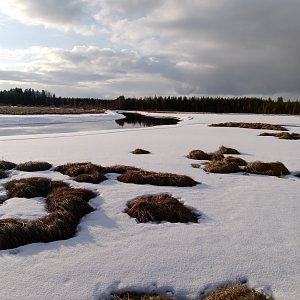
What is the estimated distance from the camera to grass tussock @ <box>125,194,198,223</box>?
7551 millimetres

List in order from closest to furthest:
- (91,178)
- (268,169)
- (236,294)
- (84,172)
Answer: (236,294)
(91,178)
(84,172)
(268,169)

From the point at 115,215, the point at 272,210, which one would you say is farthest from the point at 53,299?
the point at 272,210

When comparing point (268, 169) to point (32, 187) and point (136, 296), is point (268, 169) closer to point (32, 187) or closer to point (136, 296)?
point (32, 187)

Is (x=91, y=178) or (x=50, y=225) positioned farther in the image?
(x=91, y=178)

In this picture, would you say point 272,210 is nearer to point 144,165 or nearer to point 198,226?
point 198,226

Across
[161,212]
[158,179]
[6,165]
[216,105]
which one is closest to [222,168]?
[158,179]

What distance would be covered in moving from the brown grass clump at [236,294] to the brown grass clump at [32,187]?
5.70 metres

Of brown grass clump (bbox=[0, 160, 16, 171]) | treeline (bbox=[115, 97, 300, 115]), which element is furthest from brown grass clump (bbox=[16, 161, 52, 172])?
treeline (bbox=[115, 97, 300, 115])

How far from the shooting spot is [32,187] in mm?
9227

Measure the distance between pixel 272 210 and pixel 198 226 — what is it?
214cm

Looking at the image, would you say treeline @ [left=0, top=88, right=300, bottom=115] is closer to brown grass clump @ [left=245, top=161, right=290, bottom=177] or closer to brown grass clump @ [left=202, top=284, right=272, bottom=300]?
brown grass clump @ [left=245, top=161, right=290, bottom=177]

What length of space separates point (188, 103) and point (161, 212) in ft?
462

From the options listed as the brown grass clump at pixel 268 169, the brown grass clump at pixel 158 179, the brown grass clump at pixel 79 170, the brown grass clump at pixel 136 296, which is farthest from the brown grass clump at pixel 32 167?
the brown grass clump at pixel 136 296

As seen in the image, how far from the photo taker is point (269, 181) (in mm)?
11195
